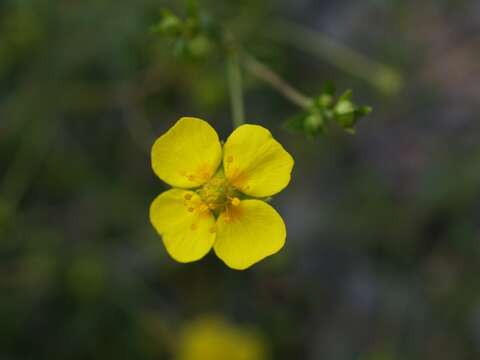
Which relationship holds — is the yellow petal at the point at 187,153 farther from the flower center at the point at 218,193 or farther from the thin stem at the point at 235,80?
the thin stem at the point at 235,80

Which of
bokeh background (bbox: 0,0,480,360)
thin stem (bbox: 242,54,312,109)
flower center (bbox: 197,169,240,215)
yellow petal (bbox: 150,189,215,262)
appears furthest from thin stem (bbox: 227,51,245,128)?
bokeh background (bbox: 0,0,480,360)

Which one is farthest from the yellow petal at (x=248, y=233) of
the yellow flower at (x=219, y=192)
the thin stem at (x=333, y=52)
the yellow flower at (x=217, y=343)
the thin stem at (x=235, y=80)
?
the yellow flower at (x=217, y=343)

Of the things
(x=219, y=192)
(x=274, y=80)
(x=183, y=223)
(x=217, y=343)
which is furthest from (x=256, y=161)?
(x=217, y=343)

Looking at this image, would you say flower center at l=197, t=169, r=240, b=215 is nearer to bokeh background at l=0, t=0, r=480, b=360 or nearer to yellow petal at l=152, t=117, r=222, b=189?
yellow petal at l=152, t=117, r=222, b=189

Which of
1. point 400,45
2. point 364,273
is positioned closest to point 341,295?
point 364,273

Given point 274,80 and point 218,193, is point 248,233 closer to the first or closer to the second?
point 218,193
